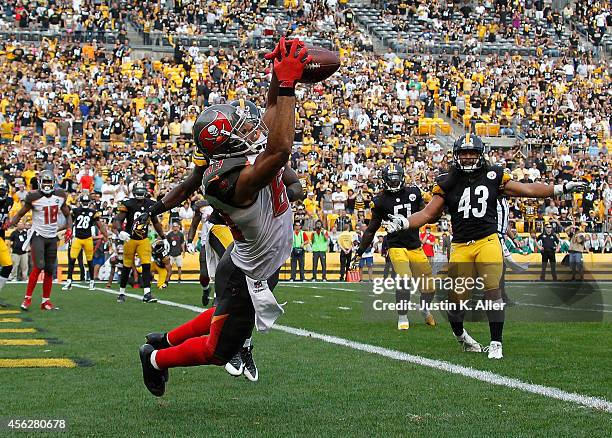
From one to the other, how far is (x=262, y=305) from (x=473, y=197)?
363 centimetres

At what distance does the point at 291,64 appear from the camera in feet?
15.3

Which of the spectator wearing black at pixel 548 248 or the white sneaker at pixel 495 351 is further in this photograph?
the spectator wearing black at pixel 548 248

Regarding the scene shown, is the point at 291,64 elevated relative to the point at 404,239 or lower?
elevated

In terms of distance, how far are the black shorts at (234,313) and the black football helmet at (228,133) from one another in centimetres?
74

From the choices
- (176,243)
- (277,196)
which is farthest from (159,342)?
(176,243)

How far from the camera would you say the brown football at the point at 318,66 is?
4.93 metres

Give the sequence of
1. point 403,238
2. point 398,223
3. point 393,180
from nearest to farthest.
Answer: point 398,223
point 403,238
point 393,180

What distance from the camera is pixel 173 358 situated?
18.2ft

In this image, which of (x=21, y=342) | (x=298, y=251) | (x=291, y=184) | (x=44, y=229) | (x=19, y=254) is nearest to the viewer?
(x=291, y=184)

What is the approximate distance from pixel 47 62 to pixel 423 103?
11.8 m

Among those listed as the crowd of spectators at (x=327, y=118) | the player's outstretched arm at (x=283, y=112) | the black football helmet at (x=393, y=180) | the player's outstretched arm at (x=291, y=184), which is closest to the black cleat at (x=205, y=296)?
the black football helmet at (x=393, y=180)

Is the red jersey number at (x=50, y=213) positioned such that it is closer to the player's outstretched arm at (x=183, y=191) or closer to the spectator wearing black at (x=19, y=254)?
the player's outstretched arm at (x=183, y=191)

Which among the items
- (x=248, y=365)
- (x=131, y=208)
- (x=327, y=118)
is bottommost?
(x=248, y=365)

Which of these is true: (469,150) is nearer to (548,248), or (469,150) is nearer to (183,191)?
(183,191)
